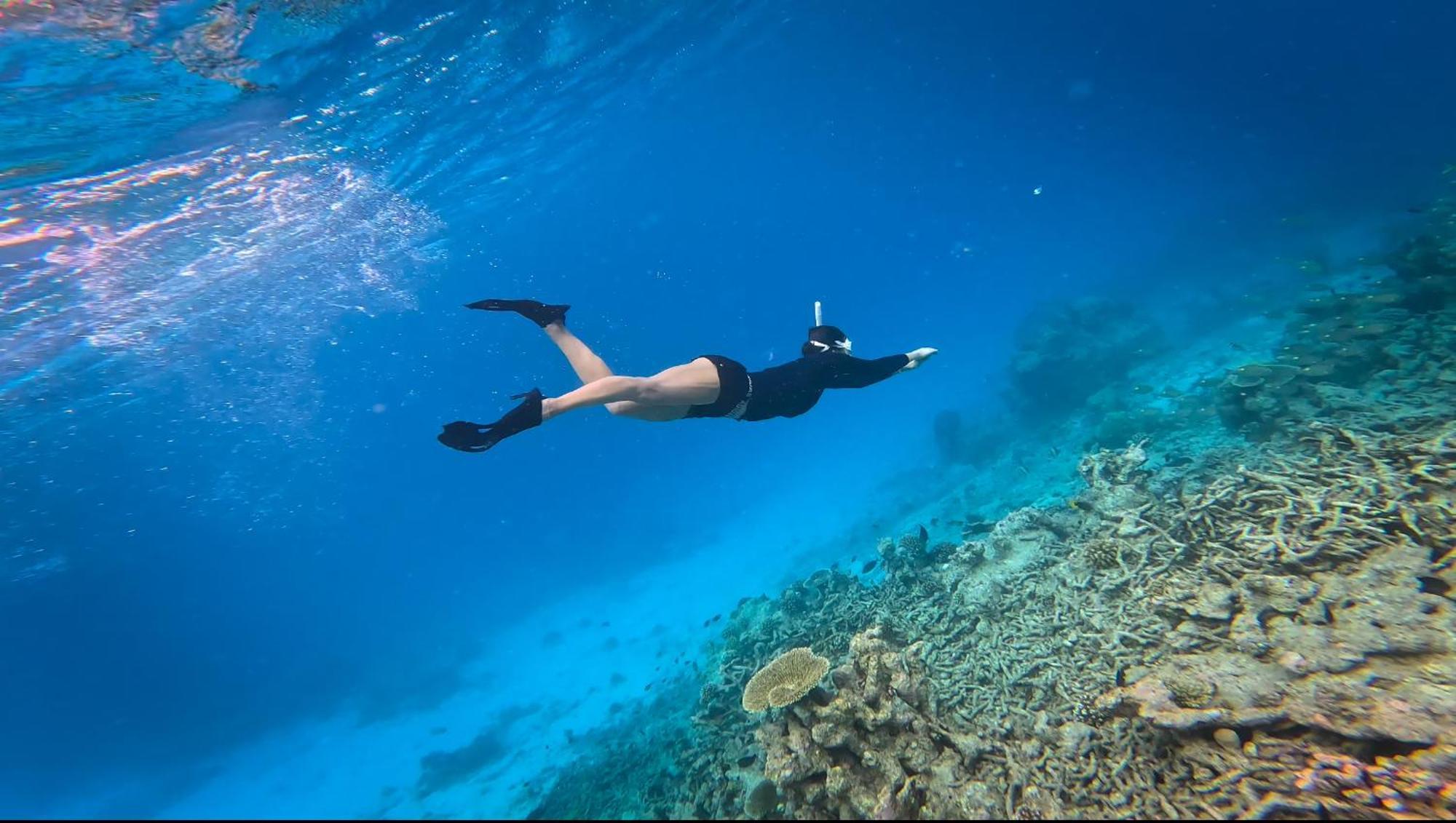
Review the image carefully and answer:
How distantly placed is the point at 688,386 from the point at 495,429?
5.95 ft

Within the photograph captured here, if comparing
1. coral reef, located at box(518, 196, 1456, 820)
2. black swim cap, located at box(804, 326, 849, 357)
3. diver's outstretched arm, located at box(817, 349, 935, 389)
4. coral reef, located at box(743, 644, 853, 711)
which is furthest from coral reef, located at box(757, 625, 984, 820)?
black swim cap, located at box(804, 326, 849, 357)

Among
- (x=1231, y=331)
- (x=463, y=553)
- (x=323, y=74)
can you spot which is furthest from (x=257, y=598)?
(x=1231, y=331)

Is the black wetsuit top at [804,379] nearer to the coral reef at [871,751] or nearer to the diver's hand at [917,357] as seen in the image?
the diver's hand at [917,357]

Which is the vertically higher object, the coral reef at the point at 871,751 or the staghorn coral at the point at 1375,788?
the coral reef at the point at 871,751

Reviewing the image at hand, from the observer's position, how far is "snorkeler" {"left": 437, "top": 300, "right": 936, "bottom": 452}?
4.79 meters

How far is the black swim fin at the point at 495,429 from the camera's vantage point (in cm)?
460

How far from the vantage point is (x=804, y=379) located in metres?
5.94

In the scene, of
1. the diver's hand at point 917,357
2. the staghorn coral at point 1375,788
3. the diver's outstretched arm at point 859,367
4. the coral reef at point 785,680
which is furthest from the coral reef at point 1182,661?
the diver's hand at point 917,357

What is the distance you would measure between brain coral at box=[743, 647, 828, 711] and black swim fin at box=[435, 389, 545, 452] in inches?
126

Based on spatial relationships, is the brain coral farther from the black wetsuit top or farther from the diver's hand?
the diver's hand

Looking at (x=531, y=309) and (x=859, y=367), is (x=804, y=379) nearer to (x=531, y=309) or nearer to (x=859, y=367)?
(x=859, y=367)

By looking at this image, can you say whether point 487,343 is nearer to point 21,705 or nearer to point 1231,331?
point 21,705

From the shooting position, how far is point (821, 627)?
8.43m

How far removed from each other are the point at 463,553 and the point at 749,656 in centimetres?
6515
